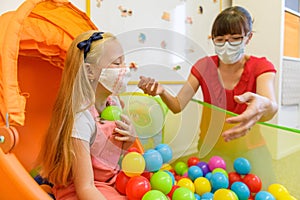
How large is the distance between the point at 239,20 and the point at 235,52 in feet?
0.33

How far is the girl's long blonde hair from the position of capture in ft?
2.13

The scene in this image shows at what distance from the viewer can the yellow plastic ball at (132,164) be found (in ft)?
2.34

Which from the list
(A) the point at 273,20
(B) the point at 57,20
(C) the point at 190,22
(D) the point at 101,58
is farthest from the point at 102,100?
(A) the point at 273,20

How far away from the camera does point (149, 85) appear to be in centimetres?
81

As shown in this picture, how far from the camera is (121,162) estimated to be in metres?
0.75

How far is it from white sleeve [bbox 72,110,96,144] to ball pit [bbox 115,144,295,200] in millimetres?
104

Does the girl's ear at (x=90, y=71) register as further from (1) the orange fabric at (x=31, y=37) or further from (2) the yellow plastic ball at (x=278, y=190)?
(2) the yellow plastic ball at (x=278, y=190)

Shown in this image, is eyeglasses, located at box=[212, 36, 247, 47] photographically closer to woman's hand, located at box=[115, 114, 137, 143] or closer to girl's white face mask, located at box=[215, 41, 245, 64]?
girl's white face mask, located at box=[215, 41, 245, 64]

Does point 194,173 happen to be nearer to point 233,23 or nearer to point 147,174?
point 147,174

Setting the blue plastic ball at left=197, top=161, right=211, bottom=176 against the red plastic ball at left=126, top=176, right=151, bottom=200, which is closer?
the red plastic ball at left=126, top=176, right=151, bottom=200

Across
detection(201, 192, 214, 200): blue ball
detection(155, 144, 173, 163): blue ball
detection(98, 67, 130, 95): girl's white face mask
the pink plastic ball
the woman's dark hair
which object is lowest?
detection(201, 192, 214, 200): blue ball

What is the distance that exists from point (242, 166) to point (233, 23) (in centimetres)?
40

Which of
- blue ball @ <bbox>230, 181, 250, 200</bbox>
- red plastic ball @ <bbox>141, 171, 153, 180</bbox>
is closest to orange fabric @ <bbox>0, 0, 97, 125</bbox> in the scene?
red plastic ball @ <bbox>141, 171, 153, 180</bbox>

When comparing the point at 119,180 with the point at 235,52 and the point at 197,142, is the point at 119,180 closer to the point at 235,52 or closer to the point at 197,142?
the point at 197,142
